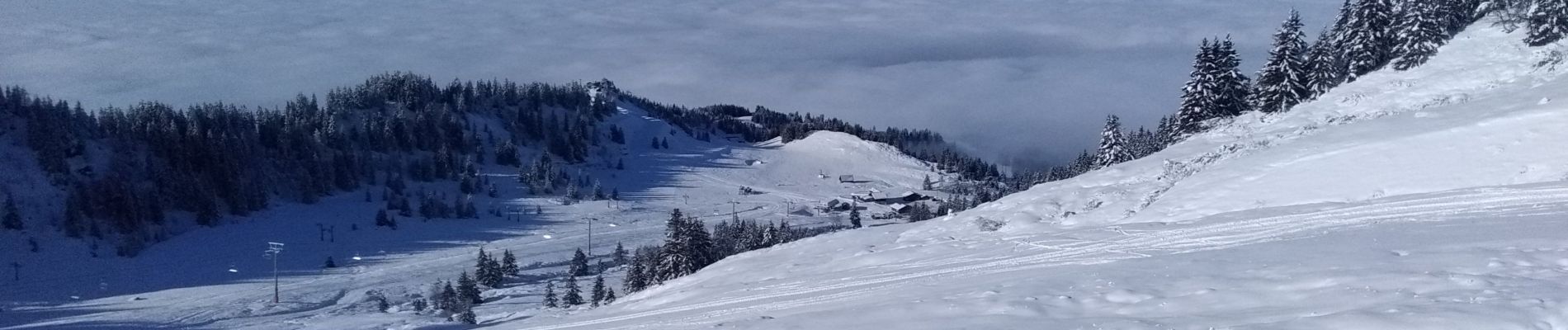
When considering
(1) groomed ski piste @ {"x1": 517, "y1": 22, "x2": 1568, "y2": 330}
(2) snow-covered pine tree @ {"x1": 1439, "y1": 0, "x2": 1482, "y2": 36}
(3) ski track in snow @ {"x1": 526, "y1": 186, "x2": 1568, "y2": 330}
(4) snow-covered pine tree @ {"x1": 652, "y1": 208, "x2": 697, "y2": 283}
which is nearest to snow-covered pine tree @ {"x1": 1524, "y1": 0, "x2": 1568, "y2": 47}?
(1) groomed ski piste @ {"x1": 517, "y1": 22, "x2": 1568, "y2": 330}

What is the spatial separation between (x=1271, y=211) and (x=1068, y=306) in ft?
27.8

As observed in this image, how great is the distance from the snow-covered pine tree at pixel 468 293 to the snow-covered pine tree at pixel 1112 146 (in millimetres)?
35318

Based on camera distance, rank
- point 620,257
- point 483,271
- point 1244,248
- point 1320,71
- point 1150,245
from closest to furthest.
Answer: point 1244,248, point 1150,245, point 1320,71, point 483,271, point 620,257

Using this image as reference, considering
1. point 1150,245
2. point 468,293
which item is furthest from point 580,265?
point 1150,245

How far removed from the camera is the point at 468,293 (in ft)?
200

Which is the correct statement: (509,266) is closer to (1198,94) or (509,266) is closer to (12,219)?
(12,219)

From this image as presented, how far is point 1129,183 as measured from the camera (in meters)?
25.0

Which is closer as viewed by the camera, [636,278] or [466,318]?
[636,278]

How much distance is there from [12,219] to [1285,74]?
8876cm

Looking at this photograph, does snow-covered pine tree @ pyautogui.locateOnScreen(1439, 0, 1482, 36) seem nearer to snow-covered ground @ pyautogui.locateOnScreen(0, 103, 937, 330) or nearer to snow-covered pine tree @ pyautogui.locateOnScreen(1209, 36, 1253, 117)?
snow-covered pine tree @ pyautogui.locateOnScreen(1209, 36, 1253, 117)

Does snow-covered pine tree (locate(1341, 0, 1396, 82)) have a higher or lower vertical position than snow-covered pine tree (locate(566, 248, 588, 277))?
higher

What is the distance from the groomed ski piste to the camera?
9992 mm

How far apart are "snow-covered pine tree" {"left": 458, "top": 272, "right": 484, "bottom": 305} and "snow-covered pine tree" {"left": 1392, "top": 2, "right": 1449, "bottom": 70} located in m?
47.7

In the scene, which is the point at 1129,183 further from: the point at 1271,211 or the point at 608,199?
the point at 608,199
